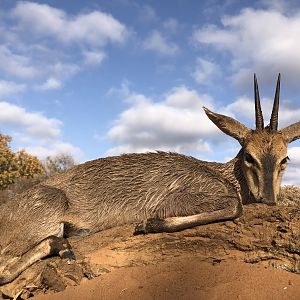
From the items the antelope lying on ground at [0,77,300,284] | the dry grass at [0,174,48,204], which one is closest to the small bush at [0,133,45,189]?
the dry grass at [0,174,48,204]

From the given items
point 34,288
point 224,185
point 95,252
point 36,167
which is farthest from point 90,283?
point 36,167

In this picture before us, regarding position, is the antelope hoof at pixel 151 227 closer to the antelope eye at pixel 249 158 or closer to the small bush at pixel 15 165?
the antelope eye at pixel 249 158

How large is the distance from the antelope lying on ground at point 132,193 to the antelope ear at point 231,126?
63 mm

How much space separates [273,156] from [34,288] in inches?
163

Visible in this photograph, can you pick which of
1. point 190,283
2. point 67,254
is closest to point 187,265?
point 190,283

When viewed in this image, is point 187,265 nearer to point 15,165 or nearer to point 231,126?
point 231,126

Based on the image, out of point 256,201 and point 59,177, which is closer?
point 256,201

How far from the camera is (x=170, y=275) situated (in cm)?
573

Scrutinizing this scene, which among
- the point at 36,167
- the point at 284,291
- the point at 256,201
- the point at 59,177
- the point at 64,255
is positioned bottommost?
the point at 284,291

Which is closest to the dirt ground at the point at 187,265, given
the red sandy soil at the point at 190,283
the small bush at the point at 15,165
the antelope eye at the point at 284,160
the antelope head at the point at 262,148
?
the red sandy soil at the point at 190,283

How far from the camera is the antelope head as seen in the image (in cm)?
711

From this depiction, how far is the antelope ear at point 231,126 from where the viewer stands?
316 inches

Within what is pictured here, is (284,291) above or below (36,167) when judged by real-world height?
below

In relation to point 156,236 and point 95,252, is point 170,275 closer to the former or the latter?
point 156,236
